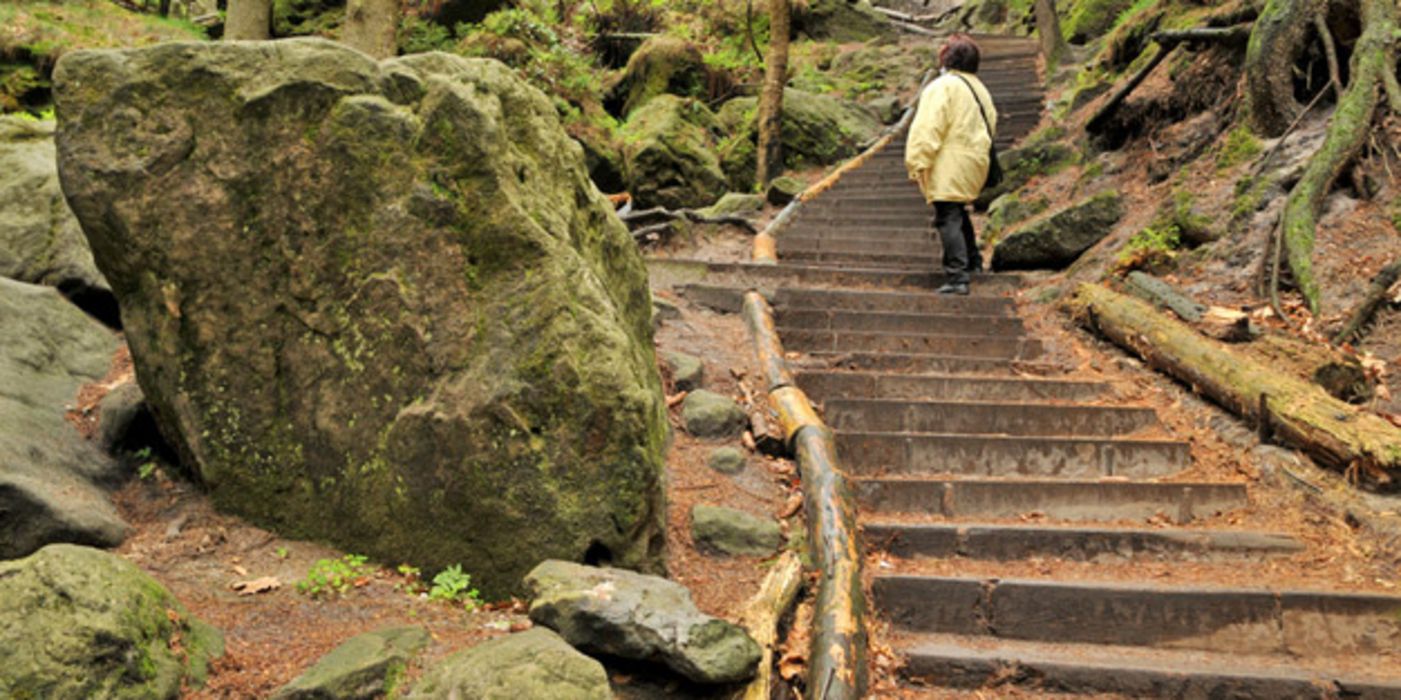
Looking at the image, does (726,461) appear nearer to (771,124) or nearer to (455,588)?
(455,588)

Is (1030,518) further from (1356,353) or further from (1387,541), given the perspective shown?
(1356,353)

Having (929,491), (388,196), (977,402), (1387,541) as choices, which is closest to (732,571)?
(929,491)

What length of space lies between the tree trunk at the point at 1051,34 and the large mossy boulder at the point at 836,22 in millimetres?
7195

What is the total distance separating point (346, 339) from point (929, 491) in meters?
3.29

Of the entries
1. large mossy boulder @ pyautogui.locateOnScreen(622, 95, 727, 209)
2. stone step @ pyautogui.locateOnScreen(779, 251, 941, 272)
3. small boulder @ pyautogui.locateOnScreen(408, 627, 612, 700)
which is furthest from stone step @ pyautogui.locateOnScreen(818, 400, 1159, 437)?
large mossy boulder @ pyautogui.locateOnScreen(622, 95, 727, 209)

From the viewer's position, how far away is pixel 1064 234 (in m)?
9.01

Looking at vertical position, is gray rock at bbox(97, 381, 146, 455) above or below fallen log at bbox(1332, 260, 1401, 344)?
below

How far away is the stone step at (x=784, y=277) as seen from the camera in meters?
8.45

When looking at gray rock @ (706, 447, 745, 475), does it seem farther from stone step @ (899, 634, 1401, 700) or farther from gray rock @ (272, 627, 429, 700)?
gray rock @ (272, 627, 429, 700)

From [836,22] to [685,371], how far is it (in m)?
23.2

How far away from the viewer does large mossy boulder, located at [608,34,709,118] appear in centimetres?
1775

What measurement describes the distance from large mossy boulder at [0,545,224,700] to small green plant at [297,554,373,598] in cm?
64

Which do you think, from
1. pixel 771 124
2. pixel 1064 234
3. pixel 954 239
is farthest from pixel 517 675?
pixel 771 124

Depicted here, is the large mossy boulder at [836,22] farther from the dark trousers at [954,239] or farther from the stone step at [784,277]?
the dark trousers at [954,239]
